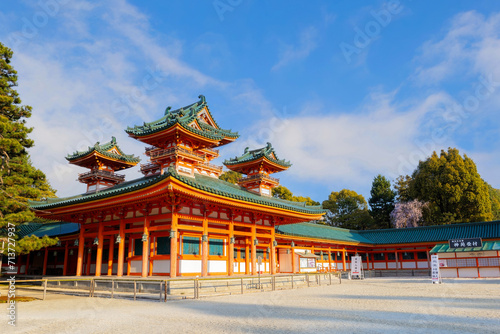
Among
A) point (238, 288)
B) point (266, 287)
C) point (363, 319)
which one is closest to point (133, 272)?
point (238, 288)

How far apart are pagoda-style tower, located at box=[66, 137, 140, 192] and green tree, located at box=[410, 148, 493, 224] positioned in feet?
128

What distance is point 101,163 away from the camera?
31.0 metres

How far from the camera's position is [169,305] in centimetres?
1385

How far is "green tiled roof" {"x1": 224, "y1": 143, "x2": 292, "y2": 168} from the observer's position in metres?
32.4

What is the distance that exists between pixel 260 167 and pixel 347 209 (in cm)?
3948

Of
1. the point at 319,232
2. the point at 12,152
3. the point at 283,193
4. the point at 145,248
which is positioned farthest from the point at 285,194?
the point at 12,152

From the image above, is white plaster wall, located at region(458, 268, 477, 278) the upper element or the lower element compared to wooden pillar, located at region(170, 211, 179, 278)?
lower

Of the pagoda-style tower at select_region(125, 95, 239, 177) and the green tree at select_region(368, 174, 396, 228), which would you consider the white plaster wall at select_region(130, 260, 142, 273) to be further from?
the green tree at select_region(368, 174, 396, 228)

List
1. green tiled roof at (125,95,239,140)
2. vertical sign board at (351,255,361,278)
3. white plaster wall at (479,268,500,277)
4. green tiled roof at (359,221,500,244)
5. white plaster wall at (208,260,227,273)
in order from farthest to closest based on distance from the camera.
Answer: green tiled roof at (359,221,500,244)
vertical sign board at (351,255,361,278)
white plaster wall at (479,268,500,277)
green tiled roof at (125,95,239,140)
white plaster wall at (208,260,227,273)

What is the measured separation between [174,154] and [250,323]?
1671 cm

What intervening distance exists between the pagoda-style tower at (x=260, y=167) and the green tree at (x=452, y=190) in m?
26.0

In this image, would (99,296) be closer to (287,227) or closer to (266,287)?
(266,287)

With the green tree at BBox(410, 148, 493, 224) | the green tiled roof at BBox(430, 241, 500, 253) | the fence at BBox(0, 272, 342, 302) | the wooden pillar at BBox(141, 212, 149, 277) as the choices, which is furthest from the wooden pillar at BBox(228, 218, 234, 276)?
the green tree at BBox(410, 148, 493, 224)

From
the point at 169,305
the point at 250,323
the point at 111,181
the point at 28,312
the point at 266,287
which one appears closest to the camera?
the point at 250,323
